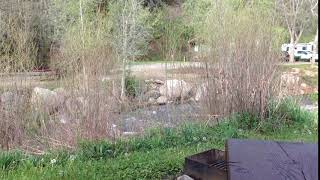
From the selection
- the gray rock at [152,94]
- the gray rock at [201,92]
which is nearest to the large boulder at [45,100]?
the gray rock at [201,92]

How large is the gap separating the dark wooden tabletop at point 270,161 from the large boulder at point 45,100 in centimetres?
406

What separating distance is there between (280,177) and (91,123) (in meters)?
3.71

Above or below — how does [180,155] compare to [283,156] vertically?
below

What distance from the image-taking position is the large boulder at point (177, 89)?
29.0 feet

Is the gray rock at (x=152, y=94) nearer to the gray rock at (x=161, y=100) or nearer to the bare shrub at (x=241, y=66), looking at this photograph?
the gray rock at (x=161, y=100)

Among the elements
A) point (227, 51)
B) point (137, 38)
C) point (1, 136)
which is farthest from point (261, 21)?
point (137, 38)

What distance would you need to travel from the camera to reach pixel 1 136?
659 centimetres

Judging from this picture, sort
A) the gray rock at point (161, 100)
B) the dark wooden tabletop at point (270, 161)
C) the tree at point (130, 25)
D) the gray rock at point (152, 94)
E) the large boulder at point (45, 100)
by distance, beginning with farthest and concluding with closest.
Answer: the tree at point (130, 25)
the gray rock at point (152, 94)
the gray rock at point (161, 100)
the large boulder at point (45, 100)
the dark wooden tabletop at point (270, 161)

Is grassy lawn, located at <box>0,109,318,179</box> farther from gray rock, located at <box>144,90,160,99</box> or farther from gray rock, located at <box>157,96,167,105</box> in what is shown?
gray rock, located at <box>144,90,160,99</box>

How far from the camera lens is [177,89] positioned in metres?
9.26

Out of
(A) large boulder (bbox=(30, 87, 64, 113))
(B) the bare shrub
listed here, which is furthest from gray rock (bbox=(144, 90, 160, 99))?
(A) large boulder (bbox=(30, 87, 64, 113))

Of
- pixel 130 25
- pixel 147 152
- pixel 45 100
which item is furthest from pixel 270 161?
pixel 130 25

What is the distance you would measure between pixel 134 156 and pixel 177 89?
3.87 meters

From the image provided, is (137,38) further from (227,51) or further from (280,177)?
(280,177)
